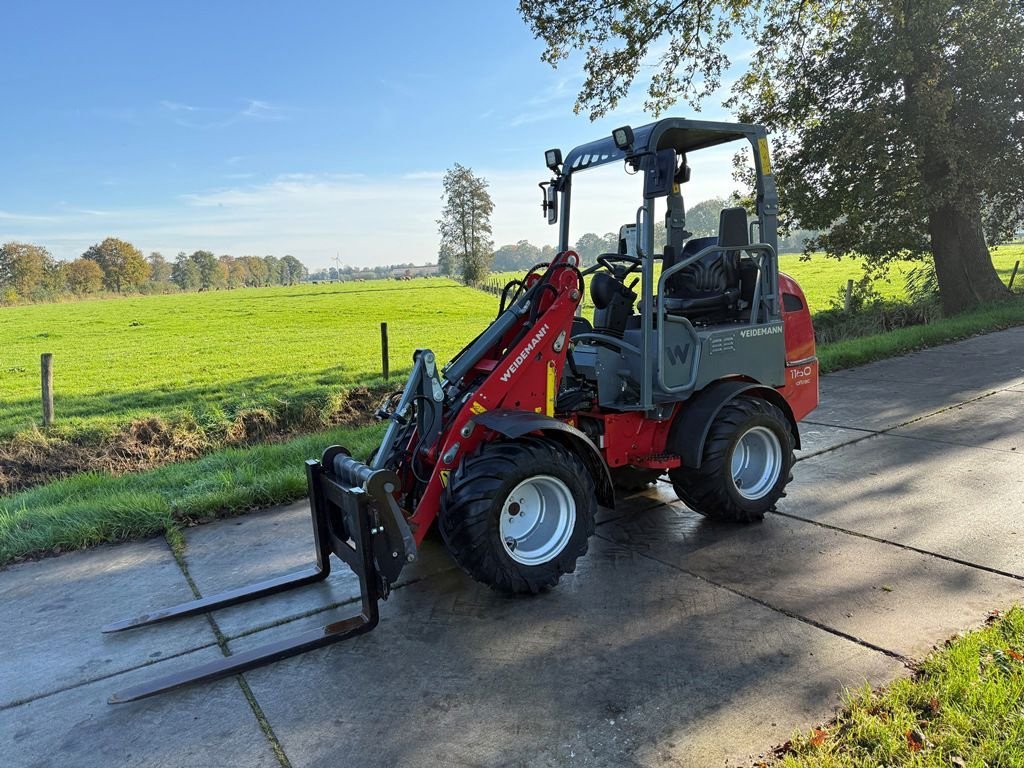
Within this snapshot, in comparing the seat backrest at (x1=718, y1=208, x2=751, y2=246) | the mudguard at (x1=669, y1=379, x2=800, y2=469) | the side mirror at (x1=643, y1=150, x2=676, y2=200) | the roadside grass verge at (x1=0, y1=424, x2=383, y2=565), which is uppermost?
the side mirror at (x1=643, y1=150, x2=676, y2=200)

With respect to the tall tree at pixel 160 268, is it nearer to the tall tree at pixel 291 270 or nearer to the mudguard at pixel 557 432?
the tall tree at pixel 291 270

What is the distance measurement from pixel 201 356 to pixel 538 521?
1694cm

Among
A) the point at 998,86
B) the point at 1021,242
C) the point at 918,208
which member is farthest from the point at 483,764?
the point at 1021,242

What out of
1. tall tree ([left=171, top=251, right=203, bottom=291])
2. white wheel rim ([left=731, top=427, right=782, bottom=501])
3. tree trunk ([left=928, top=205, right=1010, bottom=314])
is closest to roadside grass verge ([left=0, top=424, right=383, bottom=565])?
white wheel rim ([left=731, top=427, right=782, bottom=501])

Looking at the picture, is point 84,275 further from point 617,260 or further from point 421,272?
point 617,260

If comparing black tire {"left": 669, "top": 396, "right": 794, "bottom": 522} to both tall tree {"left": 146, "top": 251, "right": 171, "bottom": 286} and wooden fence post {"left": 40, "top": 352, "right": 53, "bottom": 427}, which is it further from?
tall tree {"left": 146, "top": 251, "right": 171, "bottom": 286}

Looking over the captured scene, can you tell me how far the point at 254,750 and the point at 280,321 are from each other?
99.5ft

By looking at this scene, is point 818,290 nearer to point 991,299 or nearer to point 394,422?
point 991,299

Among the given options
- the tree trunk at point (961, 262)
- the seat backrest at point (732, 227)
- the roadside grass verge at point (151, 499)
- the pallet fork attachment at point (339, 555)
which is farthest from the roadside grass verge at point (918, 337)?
the pallet fork attachment at point (339, 555)

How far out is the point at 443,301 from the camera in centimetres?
4153

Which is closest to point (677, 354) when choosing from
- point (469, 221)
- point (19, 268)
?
point (469, 221)

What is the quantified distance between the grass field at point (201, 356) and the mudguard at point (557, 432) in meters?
6.67

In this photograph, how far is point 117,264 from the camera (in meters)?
89.2

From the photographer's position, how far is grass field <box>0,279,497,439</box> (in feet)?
35.5
